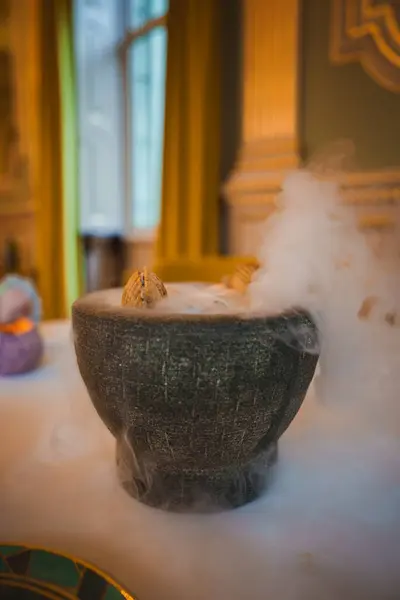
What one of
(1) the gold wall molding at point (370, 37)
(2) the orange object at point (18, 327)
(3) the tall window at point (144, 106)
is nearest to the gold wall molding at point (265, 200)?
(1) the gold wall molding at point (370, 37)

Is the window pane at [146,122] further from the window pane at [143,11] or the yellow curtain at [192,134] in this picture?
the yellow curtain at [192,134]

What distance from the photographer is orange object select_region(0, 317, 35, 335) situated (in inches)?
46.2

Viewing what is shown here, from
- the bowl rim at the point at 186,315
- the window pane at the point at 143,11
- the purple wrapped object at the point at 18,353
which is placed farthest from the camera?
the window pane at the point at 143,11

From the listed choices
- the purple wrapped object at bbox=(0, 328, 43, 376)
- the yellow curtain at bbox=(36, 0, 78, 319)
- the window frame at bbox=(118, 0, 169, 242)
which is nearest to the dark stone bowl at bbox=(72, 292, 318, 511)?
the purple wrapped object at bbox=(0, 328, 43, 376)

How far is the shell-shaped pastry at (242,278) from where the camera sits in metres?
0.69

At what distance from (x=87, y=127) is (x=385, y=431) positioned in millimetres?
3438

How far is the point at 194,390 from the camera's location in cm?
53

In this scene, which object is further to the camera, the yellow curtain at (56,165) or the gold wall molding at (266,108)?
the yellow curtain at (56,165)

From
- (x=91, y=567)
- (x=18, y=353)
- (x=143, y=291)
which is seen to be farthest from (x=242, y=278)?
(x=18, y=353)

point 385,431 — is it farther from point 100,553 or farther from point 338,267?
point 100,553

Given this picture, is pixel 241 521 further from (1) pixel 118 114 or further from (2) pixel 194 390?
(1) pixel 118 114

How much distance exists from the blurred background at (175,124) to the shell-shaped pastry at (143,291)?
1.01 ft

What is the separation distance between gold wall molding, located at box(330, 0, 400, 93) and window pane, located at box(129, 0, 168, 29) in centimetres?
166

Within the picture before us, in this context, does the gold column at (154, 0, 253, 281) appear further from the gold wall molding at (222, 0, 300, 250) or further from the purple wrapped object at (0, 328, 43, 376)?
the purple wrapped object at (0, 328, 43, 376)
